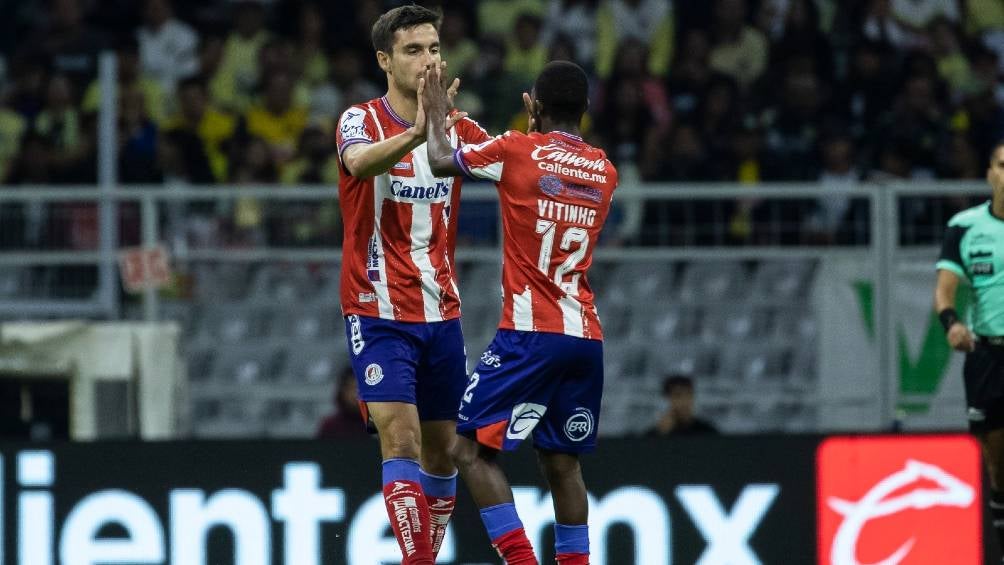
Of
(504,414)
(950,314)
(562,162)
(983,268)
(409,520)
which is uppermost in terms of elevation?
(562,162)

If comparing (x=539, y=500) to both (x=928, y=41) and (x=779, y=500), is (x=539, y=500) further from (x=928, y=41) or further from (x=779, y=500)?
(x=928, y=41)

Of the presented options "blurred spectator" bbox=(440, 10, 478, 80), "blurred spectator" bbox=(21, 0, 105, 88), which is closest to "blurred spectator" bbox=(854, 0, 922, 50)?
"blurred spectator" bbox=(440, 10, 478, 80)

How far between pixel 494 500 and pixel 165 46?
27.0 feet

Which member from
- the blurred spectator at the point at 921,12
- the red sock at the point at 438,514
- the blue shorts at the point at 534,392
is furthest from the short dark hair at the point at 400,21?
the blurred spectator at the point at 921,12

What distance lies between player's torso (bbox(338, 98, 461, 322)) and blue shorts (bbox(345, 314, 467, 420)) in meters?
0.06

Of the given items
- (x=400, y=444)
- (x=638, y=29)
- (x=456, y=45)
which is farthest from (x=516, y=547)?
(x=638, y=29)

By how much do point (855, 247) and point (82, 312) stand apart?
4692 millimetres

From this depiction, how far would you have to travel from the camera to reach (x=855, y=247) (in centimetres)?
1020

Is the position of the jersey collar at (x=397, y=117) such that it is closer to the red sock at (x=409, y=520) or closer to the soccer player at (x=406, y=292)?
the soccer player at (x=406, y=292)

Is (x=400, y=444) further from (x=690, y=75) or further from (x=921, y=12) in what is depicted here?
(x=921, y=12)

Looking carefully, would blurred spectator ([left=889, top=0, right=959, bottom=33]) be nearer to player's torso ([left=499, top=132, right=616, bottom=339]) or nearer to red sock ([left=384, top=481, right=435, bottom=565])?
player's torso ([left=499, top=132, right=616, bottom=339])

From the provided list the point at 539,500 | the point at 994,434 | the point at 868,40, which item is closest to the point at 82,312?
the point at 539,500

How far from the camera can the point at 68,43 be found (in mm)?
13359

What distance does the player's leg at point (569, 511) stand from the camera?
672cm
